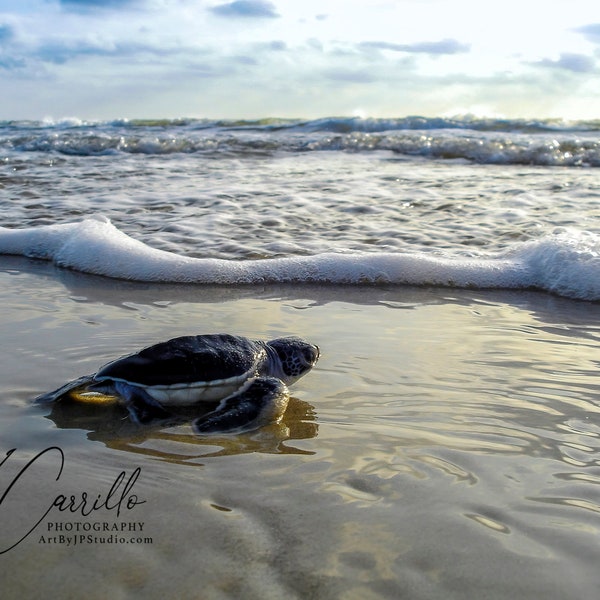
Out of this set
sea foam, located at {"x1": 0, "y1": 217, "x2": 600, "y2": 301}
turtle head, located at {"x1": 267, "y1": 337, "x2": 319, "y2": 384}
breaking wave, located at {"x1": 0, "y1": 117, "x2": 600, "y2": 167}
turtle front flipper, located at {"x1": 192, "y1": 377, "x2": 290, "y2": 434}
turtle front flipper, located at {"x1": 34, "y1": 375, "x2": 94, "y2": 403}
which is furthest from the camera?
breaking wave, located at {"x1": 0, "y1": 117, "x2": 600, "y2": 167}

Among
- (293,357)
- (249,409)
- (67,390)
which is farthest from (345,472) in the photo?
(67,390)

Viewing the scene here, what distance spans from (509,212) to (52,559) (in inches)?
240

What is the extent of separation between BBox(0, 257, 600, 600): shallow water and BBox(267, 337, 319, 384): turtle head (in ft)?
0.30

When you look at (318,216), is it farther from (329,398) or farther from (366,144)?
(366,144)

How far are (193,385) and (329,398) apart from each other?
558mm

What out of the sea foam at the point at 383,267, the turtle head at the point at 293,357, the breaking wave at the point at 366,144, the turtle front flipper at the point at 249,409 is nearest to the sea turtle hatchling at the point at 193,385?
the turtle front flipper at the point at 249,409

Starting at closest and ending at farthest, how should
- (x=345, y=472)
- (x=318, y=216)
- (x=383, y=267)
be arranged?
(x=345, y=472), (x=383, y=267), (x=318, y=216)

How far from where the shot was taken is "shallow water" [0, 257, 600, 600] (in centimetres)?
173

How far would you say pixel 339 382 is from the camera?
308 cm

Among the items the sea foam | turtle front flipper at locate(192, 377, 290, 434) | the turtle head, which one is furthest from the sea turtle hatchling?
the sea foam

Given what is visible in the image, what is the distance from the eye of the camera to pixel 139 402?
270 cm

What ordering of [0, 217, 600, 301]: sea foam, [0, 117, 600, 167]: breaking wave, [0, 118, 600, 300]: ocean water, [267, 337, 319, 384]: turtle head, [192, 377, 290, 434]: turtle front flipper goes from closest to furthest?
1. [192, 377, 290, 434]: turtle front flipper
2. [267, 337, 319, 384]: turtle head
3. [0, 217, 600, 301]: sea foam
4. [0, 118, 600, 300]: ocean water
5. [0, 117, 600, 167]: breaking wave

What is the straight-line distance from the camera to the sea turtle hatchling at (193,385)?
266cm

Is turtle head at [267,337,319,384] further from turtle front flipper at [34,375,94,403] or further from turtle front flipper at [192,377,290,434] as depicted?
turtle front flipper at [34,375,94,403]
